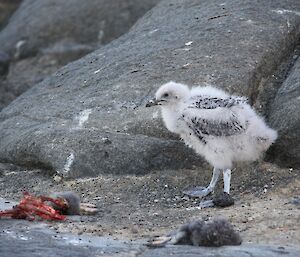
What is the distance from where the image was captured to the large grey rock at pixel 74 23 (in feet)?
45.1

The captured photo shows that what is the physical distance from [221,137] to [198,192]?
22.0 inches

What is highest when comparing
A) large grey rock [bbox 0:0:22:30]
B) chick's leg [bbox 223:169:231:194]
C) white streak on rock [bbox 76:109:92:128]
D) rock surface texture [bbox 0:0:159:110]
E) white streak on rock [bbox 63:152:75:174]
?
white streak on rock [bbox 76:109:92:128]

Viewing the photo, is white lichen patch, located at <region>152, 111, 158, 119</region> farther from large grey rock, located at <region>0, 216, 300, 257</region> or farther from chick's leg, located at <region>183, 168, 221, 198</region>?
large grey rock, located at <region>0, 216, 300, 257</region>

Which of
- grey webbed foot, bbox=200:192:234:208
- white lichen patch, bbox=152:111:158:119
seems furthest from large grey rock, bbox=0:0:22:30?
grey webbed foot, bbox=200:192:234:208

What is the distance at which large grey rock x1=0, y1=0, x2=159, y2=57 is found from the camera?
13.8m

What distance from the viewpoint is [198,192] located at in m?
6.99

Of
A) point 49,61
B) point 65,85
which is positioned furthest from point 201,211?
point 49,61

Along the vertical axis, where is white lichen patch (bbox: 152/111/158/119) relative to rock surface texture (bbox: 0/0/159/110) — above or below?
above

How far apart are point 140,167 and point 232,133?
46.7 inches

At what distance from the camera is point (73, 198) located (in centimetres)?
636

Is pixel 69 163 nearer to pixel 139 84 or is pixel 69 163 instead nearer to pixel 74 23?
pixel 139 84

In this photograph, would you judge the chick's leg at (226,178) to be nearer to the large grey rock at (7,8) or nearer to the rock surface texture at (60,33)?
the rock surface texture at (60,33)

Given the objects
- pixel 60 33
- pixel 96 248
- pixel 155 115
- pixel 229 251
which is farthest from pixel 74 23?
pixel 229 251

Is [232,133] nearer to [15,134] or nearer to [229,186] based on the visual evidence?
[229,186]
